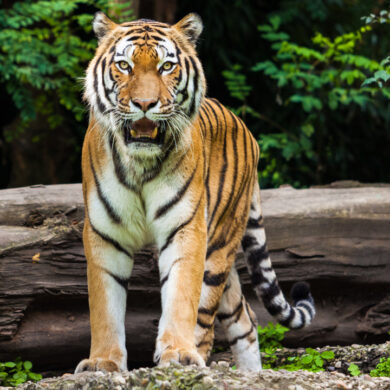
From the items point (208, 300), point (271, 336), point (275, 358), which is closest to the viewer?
point (208, 300)

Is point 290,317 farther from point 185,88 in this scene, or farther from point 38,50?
point 38,50

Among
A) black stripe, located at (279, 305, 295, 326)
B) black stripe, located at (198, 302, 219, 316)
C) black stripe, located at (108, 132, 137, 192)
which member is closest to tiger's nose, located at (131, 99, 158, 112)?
black stripe, located at (108, 132, 137, 192)

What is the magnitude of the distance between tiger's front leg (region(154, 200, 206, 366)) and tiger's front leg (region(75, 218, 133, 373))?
229 mm

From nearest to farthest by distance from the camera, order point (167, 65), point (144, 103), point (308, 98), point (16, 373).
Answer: point (144, 103) < point (167, 65) < point (16, 373) < point (308, 98)

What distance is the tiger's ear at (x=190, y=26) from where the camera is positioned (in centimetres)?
394

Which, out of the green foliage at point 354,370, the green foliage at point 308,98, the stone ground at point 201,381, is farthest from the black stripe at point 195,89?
the green foliage at point 308,98

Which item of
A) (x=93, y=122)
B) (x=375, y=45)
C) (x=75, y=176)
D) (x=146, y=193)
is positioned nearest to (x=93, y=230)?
(x=146, y=193)

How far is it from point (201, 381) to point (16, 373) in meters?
2.07

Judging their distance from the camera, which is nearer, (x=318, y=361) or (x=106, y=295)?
(x=106, y=295)

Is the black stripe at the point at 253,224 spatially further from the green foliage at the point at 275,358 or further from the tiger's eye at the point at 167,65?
the tiger's eye at the point at 167,65

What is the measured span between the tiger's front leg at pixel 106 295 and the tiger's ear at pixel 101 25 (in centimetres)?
99

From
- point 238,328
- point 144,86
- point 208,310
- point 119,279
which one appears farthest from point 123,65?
point 238,328

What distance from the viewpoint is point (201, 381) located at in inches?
118

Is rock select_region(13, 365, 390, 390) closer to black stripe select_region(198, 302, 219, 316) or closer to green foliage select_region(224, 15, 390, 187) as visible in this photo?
black stripe select_region(198, 302, 219, 316)
